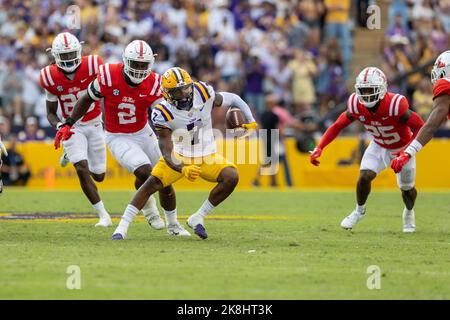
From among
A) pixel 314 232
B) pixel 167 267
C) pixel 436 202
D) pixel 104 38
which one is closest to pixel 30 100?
pixel 104 38

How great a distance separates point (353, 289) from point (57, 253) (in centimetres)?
289

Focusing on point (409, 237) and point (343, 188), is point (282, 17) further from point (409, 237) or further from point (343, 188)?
point (409, 237)

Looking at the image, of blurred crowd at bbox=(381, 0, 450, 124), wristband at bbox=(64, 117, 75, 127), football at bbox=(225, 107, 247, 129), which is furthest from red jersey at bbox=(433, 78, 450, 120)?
blurred crowd at bbox=(381, 0, 450, 124)

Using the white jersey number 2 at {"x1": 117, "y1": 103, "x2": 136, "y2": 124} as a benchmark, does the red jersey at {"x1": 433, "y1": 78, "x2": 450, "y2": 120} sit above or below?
above

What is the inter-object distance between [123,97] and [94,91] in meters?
0.31

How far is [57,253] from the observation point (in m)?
8.72

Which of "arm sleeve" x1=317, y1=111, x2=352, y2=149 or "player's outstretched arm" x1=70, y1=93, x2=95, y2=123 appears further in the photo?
"arm sleeve" x1=317, y1=111, x2=352, y2=149

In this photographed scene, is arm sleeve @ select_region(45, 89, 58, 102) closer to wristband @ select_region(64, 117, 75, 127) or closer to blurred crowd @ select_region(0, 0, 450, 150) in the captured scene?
wristband @ select_region(64, 117, 75, 127)

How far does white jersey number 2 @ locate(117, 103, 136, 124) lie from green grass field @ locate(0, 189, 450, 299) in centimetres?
118

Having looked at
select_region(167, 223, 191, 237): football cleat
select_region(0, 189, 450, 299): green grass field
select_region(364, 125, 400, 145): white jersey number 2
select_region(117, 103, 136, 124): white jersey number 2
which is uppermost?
select_region(117, 103, 136, 124): white jersey number 2

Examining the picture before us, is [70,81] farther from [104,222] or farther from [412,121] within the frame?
[412,121]

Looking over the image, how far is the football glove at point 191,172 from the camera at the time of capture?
9.18 meters

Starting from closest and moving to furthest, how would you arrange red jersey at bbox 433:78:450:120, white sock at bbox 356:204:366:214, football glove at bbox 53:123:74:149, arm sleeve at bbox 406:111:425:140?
1. red jersey at bbox 433:78:450:120
2. football glove at bbox 53:123:74:149
3. arm sleeve at bbox 406:111:425:140
4. white sock at bbox 356:204:366:214

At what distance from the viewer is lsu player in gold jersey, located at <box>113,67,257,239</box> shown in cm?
954
